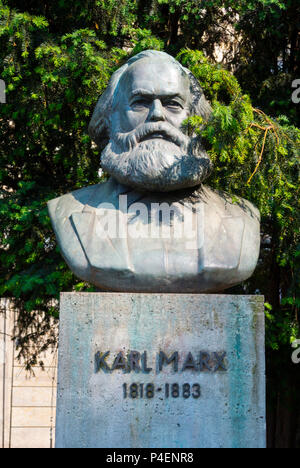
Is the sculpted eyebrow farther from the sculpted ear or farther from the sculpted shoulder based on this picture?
the sculpted shoulder

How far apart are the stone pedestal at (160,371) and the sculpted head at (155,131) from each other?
796mm

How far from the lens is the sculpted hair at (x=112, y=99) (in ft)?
14.9

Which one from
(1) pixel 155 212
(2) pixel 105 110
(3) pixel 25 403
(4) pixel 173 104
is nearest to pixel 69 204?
(1) pixel 155 212

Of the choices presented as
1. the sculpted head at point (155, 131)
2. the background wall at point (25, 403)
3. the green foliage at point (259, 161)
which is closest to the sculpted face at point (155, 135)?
the sculpted head at point (155, 131)

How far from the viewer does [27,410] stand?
952 cm

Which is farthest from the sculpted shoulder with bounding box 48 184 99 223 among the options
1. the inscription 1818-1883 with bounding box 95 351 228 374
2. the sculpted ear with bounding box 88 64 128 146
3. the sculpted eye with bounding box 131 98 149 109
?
the inscription 1818-1883 with bounding box 95 351 228 374

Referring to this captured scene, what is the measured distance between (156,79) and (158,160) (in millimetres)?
544

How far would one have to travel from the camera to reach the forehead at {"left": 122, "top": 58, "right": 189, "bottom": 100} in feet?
14.2

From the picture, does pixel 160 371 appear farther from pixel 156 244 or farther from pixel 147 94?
pixel 147 94

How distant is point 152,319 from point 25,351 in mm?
4760

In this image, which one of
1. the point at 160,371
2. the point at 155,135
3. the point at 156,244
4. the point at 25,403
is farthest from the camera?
the point at 25,403

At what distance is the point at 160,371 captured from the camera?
152 inches

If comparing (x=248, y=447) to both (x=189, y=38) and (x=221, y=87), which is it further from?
(x=189, y=38)

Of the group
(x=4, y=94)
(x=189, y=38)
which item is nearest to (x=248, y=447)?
(x=4, y=94)
